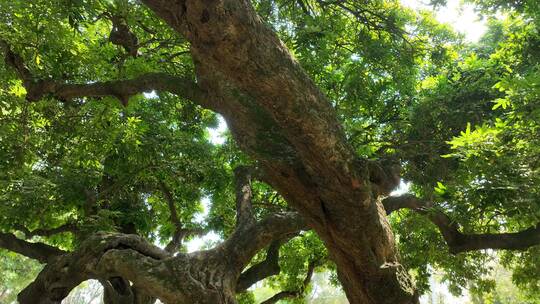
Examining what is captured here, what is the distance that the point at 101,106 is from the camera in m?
6.05

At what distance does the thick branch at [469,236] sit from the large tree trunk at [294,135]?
1.37 m

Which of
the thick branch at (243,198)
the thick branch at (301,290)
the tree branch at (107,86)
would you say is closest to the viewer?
the tree branch at (107,86)

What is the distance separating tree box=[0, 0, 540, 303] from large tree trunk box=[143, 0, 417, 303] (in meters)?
0.01

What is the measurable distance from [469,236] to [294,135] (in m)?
4.09

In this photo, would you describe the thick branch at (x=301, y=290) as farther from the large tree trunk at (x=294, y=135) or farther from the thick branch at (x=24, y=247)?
the large tree trunk at (x=294, y=135)

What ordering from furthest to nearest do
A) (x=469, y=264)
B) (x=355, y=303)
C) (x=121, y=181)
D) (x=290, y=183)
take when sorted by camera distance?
(x=469, y=264), (x=121, y=181), (x=355, y=303), (x=290, y=183)

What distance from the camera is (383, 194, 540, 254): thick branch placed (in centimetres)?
581

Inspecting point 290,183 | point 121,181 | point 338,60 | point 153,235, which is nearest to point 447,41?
point 338,60

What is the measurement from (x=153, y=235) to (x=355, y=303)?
25.0ft

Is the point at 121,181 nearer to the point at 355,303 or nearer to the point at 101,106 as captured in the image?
the point at 101,106

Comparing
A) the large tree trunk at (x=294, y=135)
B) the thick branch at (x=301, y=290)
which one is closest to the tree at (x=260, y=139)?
the large tree trunk at (x=294, y=135)

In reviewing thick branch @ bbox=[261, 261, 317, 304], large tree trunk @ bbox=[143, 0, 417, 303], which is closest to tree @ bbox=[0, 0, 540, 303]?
large tree trunk @ bbox=[143, 0, 417, 303]

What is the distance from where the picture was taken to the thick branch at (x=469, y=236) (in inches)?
229

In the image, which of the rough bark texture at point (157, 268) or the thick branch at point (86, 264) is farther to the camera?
the thick branch at point (86, 264)
